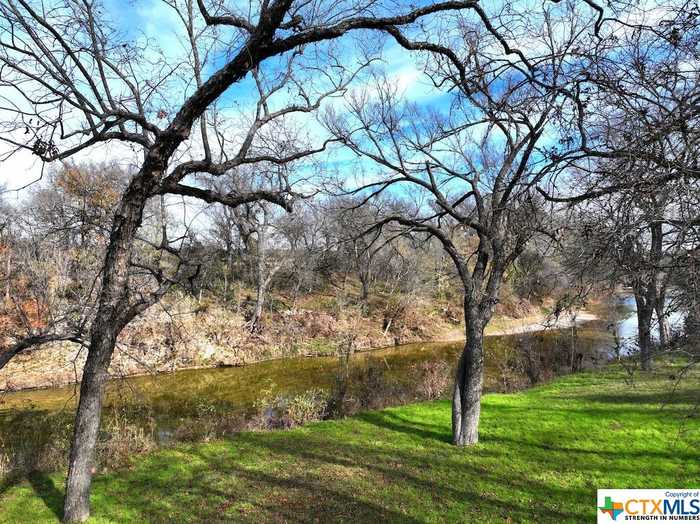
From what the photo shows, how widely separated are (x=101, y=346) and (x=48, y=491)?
10.1ft

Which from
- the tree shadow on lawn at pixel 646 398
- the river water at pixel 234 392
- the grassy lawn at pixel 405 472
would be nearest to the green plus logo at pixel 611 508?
the grassy lawn at pixel 405 472

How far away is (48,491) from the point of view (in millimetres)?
6594

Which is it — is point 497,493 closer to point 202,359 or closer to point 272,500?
point 272,500

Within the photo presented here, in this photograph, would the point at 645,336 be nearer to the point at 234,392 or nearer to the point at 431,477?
the point at 431,477

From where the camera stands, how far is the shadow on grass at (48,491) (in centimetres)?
594

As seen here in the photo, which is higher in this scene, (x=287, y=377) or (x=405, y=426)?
(x=287, y=377)

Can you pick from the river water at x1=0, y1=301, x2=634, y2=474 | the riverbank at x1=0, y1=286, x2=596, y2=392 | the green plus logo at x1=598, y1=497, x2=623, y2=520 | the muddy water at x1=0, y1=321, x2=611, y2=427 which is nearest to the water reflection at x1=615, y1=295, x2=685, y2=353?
the river water at x1=0, y1=301, x2=634, y2=474

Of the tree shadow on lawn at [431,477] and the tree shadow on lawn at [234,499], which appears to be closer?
the tree shadow on lawn at [234,499]

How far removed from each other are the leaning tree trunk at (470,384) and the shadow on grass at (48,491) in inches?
255

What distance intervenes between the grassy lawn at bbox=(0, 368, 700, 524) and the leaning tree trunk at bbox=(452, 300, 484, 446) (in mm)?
330

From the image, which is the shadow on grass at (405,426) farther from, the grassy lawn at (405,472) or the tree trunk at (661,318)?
the tree trunk at (661,318)

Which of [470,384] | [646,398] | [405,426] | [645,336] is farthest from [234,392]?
[645,336]

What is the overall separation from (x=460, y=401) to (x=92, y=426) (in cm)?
613

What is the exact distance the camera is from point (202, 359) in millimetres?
22406
